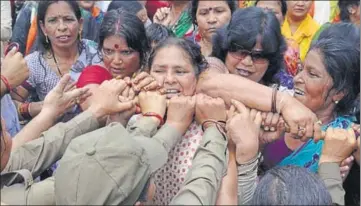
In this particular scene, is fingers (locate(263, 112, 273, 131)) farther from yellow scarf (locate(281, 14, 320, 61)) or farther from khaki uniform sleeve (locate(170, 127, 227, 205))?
yellow scarf (locate(281, 14, 320, 61))

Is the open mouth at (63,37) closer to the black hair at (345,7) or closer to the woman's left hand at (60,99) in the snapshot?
the woman's left hand at (60,99)

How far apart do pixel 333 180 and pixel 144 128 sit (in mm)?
669

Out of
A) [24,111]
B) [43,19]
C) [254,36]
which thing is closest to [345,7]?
[254,36]

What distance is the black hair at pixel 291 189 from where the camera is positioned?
67.8 inches

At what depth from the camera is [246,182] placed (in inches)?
81.7

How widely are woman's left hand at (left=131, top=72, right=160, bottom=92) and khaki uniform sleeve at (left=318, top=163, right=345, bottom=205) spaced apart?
2.30 feet

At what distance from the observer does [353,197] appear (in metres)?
2.51

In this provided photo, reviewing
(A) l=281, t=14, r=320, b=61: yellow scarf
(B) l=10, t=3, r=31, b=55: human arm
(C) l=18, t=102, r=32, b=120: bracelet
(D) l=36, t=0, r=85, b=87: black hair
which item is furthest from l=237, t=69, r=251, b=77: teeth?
(B) l=10, t=3, r=31, b=55: human arm

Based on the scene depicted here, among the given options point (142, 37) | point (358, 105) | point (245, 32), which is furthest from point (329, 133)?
point (142, 37)

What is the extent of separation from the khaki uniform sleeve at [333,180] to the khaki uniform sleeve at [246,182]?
0.23 meters

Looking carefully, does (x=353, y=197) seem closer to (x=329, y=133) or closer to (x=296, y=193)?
(x=329, y=133)

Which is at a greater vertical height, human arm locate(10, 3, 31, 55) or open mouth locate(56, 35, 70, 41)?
open mouth locate(56, 35, 70, 41)

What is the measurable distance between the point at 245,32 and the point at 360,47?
549 mm

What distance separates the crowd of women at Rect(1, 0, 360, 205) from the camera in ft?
5.73
